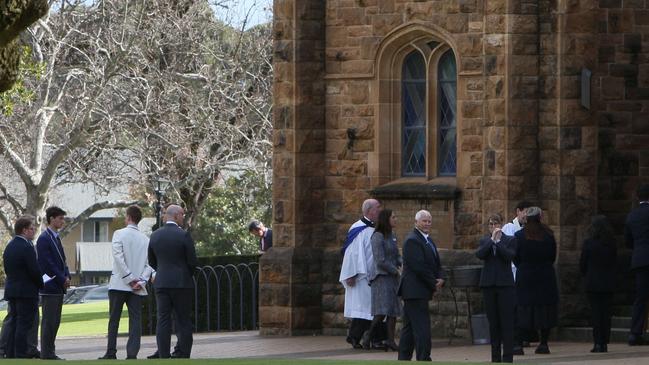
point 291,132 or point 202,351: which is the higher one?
point 291,132

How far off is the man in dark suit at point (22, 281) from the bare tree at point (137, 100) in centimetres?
1396

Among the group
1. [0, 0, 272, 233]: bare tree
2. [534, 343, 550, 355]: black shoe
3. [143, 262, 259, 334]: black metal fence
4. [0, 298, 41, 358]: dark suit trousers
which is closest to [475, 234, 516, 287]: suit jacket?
[534, 343, 550, 355]: black shoe

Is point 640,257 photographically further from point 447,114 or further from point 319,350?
point 319,350

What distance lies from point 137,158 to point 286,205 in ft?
47.9

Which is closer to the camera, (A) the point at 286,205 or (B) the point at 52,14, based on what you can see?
(A) the point at 286,205

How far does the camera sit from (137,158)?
125 feet

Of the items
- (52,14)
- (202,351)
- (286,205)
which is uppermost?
(52,14)

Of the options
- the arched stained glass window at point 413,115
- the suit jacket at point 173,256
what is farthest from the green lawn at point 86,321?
the suit jacket at point 173,256

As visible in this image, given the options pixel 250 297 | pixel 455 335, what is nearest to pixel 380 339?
pixel 455 335

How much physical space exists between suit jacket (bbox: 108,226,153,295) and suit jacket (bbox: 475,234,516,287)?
4.10 m

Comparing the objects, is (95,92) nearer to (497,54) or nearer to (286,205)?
(286,205)

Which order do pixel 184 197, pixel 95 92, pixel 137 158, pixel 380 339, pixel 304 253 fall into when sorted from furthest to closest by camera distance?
1. pixel 184 197
2. pixel 137 158
3. pixel 95 92
4. pixel 304 253
5. pixel 380 339

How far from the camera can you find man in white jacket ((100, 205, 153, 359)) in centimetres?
1998

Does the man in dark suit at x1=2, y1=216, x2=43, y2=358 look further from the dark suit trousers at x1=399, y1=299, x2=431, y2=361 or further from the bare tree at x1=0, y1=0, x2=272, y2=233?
the bare tree at x1=0, y1=0, x2=272, y2=233
